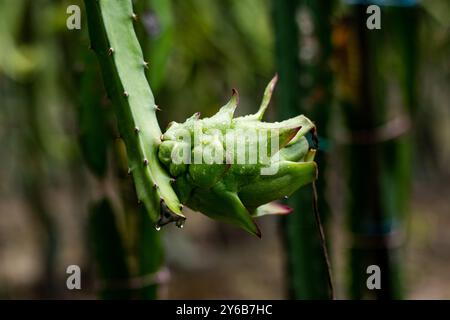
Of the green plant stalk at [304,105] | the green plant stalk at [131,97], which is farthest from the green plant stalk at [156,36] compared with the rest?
the green plant stalk at [131,97]

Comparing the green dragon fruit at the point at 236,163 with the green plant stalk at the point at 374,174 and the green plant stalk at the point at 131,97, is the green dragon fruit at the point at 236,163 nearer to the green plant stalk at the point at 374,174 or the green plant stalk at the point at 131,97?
the green plant stalk at the point at 131,97

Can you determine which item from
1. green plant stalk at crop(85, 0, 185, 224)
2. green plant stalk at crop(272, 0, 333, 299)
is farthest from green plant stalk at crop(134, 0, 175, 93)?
green plant stalk at crop(85, 0, 185, 224)

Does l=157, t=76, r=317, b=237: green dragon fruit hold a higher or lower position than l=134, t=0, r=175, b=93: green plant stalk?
lower

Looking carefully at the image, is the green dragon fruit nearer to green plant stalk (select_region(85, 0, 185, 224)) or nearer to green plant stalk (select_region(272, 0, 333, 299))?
green plant stalk (select_region(85, 0, 185, 224))

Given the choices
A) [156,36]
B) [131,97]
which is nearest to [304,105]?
[156,36]

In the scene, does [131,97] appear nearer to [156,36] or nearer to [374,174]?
[156,36]
